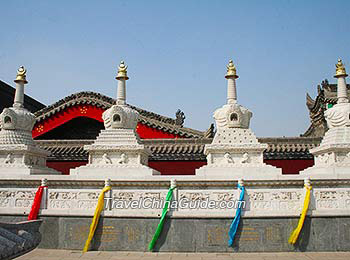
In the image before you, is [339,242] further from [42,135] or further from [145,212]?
[42,135]

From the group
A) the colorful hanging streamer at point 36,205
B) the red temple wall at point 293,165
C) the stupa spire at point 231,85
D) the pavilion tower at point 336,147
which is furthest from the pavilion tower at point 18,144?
the red temple wall at point 293,165

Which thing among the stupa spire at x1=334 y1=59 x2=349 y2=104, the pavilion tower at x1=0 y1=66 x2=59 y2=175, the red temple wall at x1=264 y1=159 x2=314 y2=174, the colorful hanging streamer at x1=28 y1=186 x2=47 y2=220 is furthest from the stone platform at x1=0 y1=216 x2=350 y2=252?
the red temple wall at x1=264 y1=159 x2=314 y2=174

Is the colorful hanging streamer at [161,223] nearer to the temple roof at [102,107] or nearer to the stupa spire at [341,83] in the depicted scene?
the stupa spire at [341,83]

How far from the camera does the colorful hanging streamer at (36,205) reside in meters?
11.0

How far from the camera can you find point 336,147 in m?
11.5

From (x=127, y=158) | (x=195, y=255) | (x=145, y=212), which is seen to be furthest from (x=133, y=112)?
(x=195, y=255)

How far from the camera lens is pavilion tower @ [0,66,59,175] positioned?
40.2 feet

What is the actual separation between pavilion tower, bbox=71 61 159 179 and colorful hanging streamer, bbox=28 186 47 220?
1263 mm

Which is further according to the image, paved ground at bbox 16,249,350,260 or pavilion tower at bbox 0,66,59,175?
pavilion tower at bbox 0,66,59,175

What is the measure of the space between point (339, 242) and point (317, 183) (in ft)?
6.14

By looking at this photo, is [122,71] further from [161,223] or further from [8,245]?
[8,245]

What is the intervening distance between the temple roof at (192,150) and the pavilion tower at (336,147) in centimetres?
525

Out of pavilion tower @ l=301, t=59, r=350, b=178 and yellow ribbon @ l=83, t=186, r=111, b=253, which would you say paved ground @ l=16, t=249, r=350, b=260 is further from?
pavilion tower @ l=301, t=59, r=350, b=178

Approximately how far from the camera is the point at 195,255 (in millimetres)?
10234
